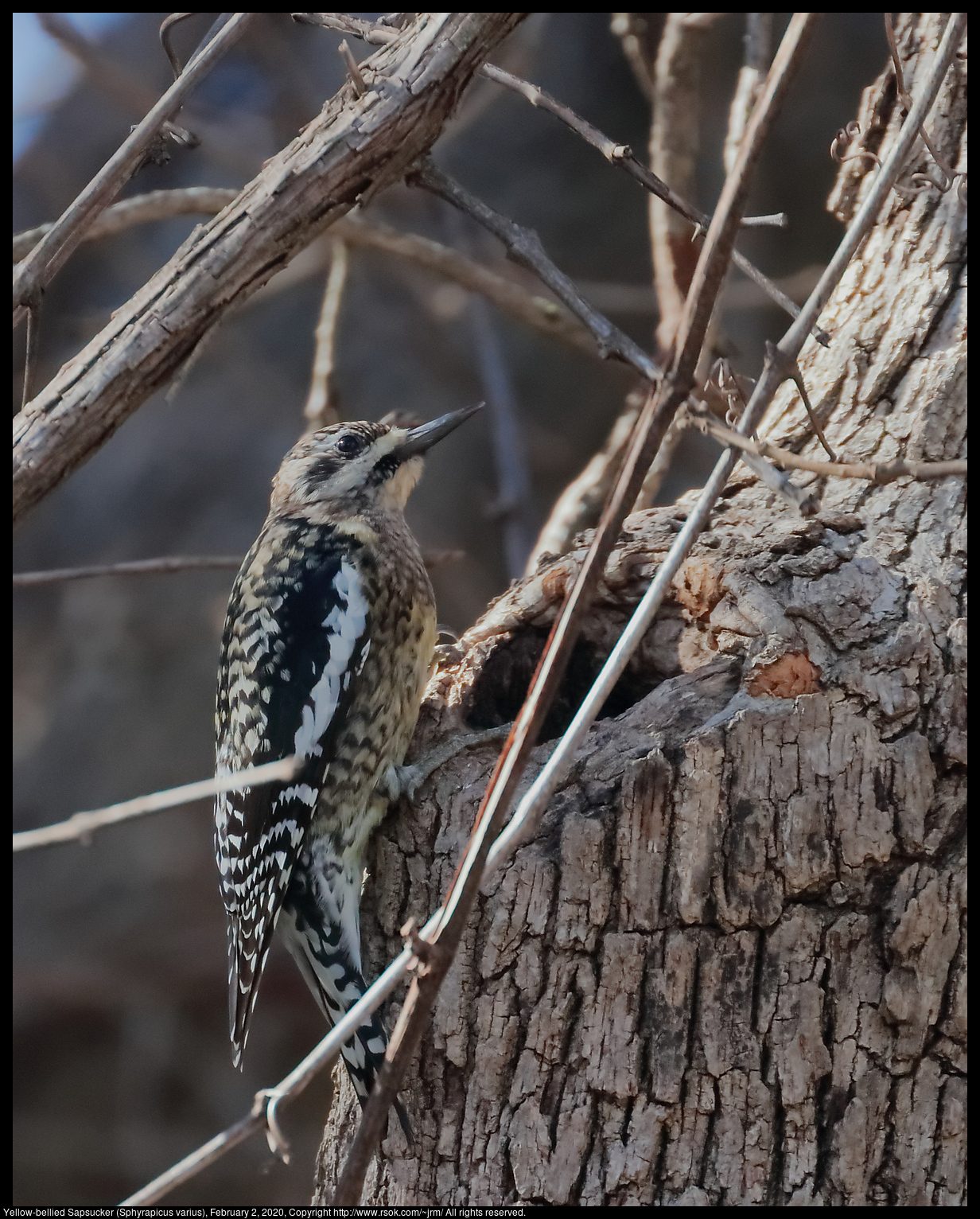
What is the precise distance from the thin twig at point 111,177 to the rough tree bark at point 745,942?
127cm

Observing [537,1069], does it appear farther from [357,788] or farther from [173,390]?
[173,390]

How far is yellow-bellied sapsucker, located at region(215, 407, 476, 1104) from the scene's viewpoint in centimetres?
282

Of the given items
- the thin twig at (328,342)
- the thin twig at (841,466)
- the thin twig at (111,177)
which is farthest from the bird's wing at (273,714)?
the thin twig at (841,466)

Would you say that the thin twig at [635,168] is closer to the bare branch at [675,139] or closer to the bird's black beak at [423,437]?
the bird's black beak at [423,437]

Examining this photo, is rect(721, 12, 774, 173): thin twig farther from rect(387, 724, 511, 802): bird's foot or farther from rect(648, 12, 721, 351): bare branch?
rect(387, 724, 511, 802): bird's foot

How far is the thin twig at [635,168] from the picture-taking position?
2.21m

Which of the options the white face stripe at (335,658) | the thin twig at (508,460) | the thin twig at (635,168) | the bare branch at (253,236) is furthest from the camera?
the thin twig at (508,460)

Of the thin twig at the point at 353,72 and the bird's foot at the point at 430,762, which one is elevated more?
the thin twig at the point at 353,72

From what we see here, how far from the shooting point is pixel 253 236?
198cm

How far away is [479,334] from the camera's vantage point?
4949 mm

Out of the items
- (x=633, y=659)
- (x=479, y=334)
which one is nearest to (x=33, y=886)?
(x=479, y=334)

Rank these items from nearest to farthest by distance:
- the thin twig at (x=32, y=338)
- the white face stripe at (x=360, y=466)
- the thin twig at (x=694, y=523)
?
the thin twig at (x=694, y=523) → the thin twig at (x=32, y=338) → the white face stripe at (x=360, y=466)

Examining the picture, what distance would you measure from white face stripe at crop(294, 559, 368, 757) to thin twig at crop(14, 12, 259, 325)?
1288 millimetres
